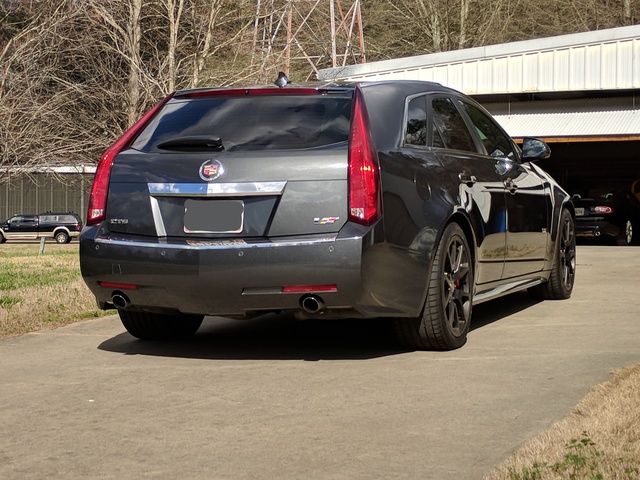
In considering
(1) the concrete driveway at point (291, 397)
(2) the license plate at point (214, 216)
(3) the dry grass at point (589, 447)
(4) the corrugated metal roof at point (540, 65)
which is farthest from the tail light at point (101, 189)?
(4) the corrugated metal roof at point (540, 65)

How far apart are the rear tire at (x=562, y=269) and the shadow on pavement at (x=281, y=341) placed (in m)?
0.70

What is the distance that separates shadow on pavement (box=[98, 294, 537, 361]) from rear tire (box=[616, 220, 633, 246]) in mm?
15222

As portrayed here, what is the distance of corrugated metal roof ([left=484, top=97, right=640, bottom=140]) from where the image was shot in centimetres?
2559

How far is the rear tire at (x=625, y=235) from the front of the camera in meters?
23.5

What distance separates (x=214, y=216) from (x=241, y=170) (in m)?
0.30

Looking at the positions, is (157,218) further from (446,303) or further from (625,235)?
(625,235)

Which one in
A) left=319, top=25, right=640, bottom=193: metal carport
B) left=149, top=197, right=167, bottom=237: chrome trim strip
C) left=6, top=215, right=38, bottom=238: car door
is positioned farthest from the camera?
left=6, top=215, right=38, bottom=238: car door

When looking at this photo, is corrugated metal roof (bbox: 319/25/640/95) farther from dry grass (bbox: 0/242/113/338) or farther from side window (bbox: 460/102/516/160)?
side window (bbox: 460/102/516/160)

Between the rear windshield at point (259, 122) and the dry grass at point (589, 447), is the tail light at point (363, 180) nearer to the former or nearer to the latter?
the rear windshield at point (259, 122)

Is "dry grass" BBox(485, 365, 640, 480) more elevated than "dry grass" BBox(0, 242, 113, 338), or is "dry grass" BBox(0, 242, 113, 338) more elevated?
"dry grass" BBox(0, 242, 113, 338)

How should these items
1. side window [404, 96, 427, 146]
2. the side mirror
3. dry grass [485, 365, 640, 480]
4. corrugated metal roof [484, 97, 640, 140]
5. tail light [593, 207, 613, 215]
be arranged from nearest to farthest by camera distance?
dry grass [485, 365, 640, 480], side window [404, 96, 427, 146], the side mirror, tail light [593, 207, 613, 215], corrugated metal roof [484, 97, 640, 140]

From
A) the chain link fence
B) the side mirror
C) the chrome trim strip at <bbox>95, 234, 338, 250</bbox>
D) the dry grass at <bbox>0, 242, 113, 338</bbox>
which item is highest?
the chain link fence

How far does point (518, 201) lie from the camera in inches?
331

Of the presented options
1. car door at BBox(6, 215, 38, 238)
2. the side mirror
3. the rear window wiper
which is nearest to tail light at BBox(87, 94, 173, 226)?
the rear window wiper
